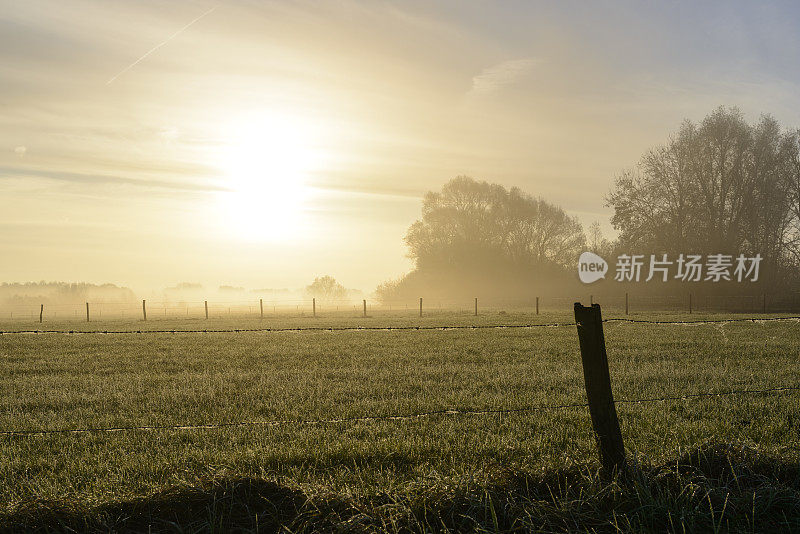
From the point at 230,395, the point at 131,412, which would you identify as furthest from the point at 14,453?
the point at 230,395

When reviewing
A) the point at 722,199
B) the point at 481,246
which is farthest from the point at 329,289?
the point at 722,199

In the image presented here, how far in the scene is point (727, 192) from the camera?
51438mm

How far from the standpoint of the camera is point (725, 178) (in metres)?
51.2

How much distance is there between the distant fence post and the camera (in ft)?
15.6

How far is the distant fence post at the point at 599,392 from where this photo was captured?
477cm

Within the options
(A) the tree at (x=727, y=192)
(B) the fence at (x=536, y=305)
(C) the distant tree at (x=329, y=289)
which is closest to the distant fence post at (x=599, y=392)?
(B) the fence at (x=536, y=305)

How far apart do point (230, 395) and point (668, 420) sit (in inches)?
259

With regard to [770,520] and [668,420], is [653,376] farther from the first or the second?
[770,520]

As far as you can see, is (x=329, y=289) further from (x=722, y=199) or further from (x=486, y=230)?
(x=722, y=199)

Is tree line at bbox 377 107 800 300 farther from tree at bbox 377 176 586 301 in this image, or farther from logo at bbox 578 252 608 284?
tree at bbox 377 176 586 301

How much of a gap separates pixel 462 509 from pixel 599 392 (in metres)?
1.44

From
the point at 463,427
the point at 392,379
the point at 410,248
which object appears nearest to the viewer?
the point at 463,427

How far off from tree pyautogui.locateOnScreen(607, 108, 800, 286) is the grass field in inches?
1599

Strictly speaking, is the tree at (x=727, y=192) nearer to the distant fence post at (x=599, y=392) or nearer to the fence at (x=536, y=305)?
the fence at (x=536, y=305)
